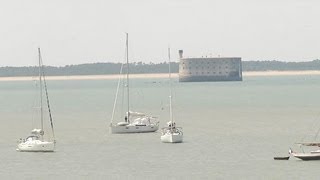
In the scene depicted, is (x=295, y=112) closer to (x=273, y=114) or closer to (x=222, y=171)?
(x=273, y=114)

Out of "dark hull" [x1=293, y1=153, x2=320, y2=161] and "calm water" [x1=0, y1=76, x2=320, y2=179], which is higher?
"dark hull" [x1=293, y1=153, x2=320, y2=161]

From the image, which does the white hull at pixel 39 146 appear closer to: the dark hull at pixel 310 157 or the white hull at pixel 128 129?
the white hull at pixel 128 129

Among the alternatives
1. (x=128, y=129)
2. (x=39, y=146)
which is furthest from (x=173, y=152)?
(x=128, y=129)

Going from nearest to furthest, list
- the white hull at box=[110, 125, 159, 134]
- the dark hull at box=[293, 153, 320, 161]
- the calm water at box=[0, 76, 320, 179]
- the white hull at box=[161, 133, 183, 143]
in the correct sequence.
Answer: the calm water at box=[0, 76, 320, 179], the dark hull at box=[293, 153, 320, 161], the white hull at box=[161, 133, 183, 143], the white hull at box=[110, 125, 159, 134]

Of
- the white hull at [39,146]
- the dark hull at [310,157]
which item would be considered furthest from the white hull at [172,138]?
the dark hull at [310,157]

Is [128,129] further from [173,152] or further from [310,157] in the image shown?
[310,157]

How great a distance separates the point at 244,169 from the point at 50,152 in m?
24.2

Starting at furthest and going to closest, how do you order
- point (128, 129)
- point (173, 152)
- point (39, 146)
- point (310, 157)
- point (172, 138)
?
point (128, 129)
point (172, 138)
point (39, 146)
point (173, 152)
point (310, 157)

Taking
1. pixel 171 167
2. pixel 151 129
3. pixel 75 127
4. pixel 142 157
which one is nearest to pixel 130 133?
pixel 151 129

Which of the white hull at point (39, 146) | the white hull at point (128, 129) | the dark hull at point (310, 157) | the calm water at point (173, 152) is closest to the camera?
the calm water at point (173, 152)

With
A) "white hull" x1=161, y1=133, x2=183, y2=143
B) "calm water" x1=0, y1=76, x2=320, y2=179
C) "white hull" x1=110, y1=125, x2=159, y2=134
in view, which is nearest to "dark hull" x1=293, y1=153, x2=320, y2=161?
"calm water" x1=0, y1=76, x2=320, y2=179

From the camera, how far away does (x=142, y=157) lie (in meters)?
87.2

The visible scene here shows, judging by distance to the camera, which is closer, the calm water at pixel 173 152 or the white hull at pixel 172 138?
the calm water at pixel 173 152

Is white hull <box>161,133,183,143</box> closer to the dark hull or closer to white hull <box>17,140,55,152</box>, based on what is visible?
white hull <box>17,140,55,152</box>
